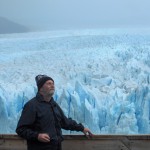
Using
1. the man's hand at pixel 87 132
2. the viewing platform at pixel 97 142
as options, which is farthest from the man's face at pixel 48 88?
the viewing platform at pixel 97 142

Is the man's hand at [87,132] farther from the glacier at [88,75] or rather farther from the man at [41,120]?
the glacier at [88,75]

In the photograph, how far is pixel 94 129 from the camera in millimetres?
3811

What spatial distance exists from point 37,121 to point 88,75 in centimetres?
306

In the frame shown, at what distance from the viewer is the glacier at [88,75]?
3857mm

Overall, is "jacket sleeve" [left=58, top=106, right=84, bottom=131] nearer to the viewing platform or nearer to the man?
the man

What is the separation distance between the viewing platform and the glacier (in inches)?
71.1

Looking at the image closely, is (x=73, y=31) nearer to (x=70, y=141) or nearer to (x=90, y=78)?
(x=90, y=78)

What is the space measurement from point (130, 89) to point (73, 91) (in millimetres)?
656

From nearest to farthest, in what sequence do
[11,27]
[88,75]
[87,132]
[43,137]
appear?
[43,137]
[87,132]
[88,75]
[11,27]

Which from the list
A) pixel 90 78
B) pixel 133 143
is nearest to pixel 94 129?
pixel 90 78

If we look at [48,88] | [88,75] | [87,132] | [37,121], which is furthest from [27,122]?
[88,75]

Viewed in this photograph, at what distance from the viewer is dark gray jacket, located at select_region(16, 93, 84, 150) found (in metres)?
1.48

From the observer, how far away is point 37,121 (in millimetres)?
1501

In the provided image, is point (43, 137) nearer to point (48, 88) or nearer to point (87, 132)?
point (48, 88)
